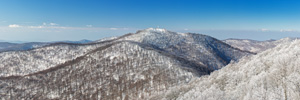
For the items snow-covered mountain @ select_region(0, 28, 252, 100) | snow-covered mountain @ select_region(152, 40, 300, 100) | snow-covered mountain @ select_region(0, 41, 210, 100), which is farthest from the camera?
snow-covered mountain @ select_region(0, 41, 210, 100)

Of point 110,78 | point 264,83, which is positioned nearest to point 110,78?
point 110,78

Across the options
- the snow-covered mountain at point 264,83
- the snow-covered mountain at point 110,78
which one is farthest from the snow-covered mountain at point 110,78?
the snow-covered mountain at point 264,83

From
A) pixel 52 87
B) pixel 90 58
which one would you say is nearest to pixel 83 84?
pixel 52 87

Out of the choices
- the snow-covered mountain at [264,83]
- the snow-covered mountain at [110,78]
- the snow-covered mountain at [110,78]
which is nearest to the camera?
the snow-covered mountain at [264,83]

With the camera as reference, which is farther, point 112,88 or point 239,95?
point 112,88

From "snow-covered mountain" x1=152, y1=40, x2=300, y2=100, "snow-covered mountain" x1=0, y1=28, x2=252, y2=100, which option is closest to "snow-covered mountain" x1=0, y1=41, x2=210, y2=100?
"snow-covered mountain" x1=0, y1=28, x2=252, y2=100

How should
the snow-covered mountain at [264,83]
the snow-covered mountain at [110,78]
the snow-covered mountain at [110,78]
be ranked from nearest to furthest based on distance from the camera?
1. the snow-covered mountain at [264,83]
2. the snow-covered mountain at [110,78]
3. the snow-covered mountain at [110,78]

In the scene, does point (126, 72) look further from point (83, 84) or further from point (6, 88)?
point (6, 88)

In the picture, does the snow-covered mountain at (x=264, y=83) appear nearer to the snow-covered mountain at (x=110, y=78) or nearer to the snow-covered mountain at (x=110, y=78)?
the snow-covered mountain at (x=110, y=78)

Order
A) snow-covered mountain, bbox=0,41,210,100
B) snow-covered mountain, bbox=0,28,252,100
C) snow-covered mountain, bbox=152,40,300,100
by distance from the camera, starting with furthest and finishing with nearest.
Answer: snow-covered mountain, bbox=0,41,210,100, snow-covered mountain, bbox=0,28,252,100, snow-covered mountain, bbox=152,40,300,100

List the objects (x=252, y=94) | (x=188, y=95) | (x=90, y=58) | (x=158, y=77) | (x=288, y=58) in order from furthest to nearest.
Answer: (x=90, y=58) → (x=158, y=77) → (x=188, y=95) → (x=288, y=58) → (x=252, y=94)

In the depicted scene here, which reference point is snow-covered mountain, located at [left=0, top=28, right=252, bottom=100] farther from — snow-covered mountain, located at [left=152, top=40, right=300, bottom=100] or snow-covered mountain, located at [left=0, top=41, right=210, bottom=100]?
snow-covered mountain, located at [left=152, top=40, right=300, bottom=100]
